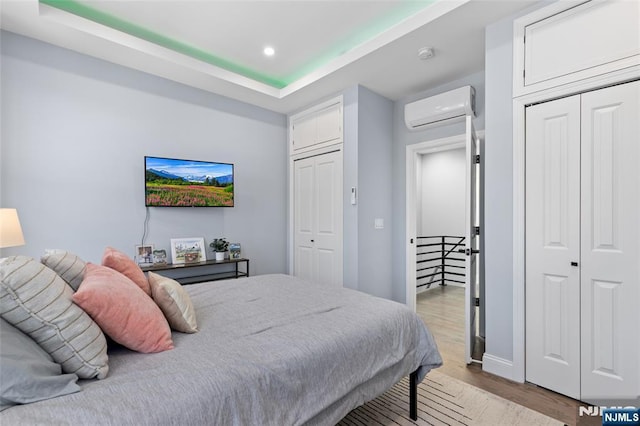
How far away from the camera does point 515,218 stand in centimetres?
235

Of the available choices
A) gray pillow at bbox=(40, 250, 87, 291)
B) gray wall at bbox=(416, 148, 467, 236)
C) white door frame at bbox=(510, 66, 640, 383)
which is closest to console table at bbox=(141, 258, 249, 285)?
gray pillow at bbox=(40, 250, 87, 291)

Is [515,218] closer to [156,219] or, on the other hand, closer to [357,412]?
[357,412]

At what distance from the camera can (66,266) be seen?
1.36m

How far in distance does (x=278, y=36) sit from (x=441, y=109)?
1.84 meters

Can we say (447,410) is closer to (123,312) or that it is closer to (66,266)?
(123,312)

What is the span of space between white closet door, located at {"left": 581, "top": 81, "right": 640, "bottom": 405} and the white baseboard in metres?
0.44

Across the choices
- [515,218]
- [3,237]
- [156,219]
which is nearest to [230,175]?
[156,219]

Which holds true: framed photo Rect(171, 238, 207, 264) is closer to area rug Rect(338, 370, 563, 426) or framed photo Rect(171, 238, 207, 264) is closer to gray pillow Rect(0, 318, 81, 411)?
area rug Rect(338, 370, 563, 426)

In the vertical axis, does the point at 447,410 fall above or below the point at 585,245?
below

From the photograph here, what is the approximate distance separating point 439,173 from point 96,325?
20.1 ft

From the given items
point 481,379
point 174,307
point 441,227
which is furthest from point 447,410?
point 441,227

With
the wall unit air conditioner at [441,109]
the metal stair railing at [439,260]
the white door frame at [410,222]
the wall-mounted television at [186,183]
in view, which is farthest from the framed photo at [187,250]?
the metal stair railing at [439,260]

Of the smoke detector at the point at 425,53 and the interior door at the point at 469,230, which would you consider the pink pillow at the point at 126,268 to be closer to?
the interior door at the point at 469,230

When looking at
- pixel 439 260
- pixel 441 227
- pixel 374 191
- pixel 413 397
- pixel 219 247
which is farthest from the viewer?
Answer: pixel 441 227
